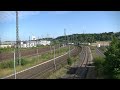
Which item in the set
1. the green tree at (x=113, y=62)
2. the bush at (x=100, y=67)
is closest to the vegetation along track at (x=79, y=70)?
the bush at (x=100, y=67)

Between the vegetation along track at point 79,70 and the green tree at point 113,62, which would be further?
the vegetation along track at point 79,70

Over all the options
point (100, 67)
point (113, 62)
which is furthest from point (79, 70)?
point (113, 62)

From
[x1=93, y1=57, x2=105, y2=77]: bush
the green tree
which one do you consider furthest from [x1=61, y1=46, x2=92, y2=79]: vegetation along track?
the green tree

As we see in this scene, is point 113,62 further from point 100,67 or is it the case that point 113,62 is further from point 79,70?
point 79,70

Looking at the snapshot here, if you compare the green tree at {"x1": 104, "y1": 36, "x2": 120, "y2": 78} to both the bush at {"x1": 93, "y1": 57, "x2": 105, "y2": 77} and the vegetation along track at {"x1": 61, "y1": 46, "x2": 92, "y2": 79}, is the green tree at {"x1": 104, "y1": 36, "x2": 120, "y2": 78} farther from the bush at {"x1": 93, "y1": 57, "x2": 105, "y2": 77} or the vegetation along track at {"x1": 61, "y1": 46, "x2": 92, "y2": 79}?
the vegetation along track at {"x1": 61, "y1": 46, "x2": 92, "y2": 79}

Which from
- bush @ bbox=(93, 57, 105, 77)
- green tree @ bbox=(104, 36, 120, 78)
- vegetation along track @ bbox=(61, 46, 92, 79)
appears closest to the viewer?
green tree @ bbox=(104, 36, 120, 78)

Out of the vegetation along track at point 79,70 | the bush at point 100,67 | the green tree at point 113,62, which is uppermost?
the green tree at point 113,62

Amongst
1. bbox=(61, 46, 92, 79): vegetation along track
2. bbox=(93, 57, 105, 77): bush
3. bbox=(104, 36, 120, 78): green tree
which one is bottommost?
bbox=(61, 46, 92, 79): vegetation along track

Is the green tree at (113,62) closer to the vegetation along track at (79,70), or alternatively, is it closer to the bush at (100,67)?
the bush at (100,67)

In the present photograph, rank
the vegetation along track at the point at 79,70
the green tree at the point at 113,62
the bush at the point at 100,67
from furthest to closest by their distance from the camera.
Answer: the vegetation along track at the point at 79,70 → the bush at the point at 100,67 → the green tree at the point at 113,62

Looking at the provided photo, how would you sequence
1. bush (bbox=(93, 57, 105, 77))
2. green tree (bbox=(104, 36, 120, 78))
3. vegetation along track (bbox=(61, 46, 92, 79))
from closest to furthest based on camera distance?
1. green tree (bbox=(104, 36, 120, 78))
2. bush (bbox=(93, 57, 105, 77))
3. vegetation along track (bbox=(61, 46, 92, 79))
